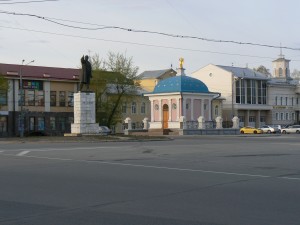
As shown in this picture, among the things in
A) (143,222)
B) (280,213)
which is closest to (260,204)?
(280,213)

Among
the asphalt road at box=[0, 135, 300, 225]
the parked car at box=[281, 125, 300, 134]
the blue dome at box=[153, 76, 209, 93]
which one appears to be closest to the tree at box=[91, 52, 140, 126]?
the blue dome at box=[153, 76, 209, 93]

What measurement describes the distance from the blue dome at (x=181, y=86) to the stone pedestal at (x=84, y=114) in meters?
24.7

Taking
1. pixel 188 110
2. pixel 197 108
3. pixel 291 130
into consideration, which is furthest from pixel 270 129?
pixel 188 110

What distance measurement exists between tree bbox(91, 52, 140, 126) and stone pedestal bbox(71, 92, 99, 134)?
1004 inches

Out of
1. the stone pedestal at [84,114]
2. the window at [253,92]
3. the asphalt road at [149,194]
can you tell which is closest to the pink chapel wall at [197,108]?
the stone pedestal at [84,114]

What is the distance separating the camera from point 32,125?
72875 millimetres

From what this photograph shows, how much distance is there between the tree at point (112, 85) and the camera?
7194cm

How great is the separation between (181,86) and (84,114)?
2581 cm

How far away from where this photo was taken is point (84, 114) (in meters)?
45.8

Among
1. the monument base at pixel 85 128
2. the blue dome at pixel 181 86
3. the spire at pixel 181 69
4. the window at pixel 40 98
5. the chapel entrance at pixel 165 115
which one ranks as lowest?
the monument base at pixel 85 128

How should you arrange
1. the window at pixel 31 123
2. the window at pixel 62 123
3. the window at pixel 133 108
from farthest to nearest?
the window at pixel 133 108
the window at pixel 62 123
the window at pixel 31 123

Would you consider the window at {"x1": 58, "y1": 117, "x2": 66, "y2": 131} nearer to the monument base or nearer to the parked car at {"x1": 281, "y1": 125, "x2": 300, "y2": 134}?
the monument base

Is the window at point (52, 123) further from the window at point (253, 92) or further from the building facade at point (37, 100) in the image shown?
the window at point (253, 92)

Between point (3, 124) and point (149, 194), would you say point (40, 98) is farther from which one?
point (149, 194)
